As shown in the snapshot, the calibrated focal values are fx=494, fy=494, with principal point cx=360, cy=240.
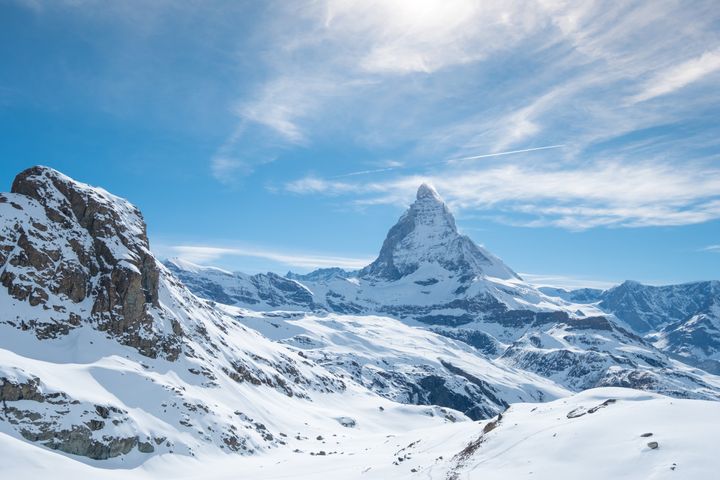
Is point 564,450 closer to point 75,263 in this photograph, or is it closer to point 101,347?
point 101,347

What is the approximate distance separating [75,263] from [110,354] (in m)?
21.8

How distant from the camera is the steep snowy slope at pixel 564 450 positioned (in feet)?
82.7

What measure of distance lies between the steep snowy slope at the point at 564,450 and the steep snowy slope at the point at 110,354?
13.1 m

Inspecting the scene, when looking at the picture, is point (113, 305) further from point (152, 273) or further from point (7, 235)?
point (7, 235)

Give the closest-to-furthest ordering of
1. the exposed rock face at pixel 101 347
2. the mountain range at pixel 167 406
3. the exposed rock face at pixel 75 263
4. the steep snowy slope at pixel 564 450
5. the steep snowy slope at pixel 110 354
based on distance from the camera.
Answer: the steep snowy slope at pixel 564 450, the mountain range at pixel 167 406, the exposed rock face at pixel 101 347, the steep snowy slope at pixel 110 354, the exposed rock face at pixel 75 263

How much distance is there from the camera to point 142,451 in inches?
2680

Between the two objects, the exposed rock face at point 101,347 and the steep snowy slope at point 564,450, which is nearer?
the steep snowy slope at point 564,450

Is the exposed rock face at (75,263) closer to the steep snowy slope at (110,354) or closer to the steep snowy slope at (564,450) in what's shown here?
the steep snowy slope at (110,354)

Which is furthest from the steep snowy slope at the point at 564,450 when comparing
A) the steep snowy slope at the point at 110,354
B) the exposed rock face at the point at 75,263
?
the exposed rock face at the point at 75,263

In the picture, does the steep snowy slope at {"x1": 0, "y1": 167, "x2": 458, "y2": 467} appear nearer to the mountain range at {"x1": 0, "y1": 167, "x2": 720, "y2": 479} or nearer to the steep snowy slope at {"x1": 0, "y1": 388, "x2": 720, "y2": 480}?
the mountain range at {"x1": 0, "y1": 167, "x2": 720, "y2": 479}

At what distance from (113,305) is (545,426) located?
86642 millimetres

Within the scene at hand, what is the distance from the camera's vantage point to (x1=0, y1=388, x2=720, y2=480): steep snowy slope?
25203 millimetres

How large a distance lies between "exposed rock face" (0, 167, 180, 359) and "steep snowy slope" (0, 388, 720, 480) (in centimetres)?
4245

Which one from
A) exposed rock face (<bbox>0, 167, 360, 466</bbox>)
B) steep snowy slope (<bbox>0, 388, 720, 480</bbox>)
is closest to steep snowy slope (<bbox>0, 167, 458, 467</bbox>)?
exposed rock face (<bbox>0, 167, 360, 466</bbox>)
